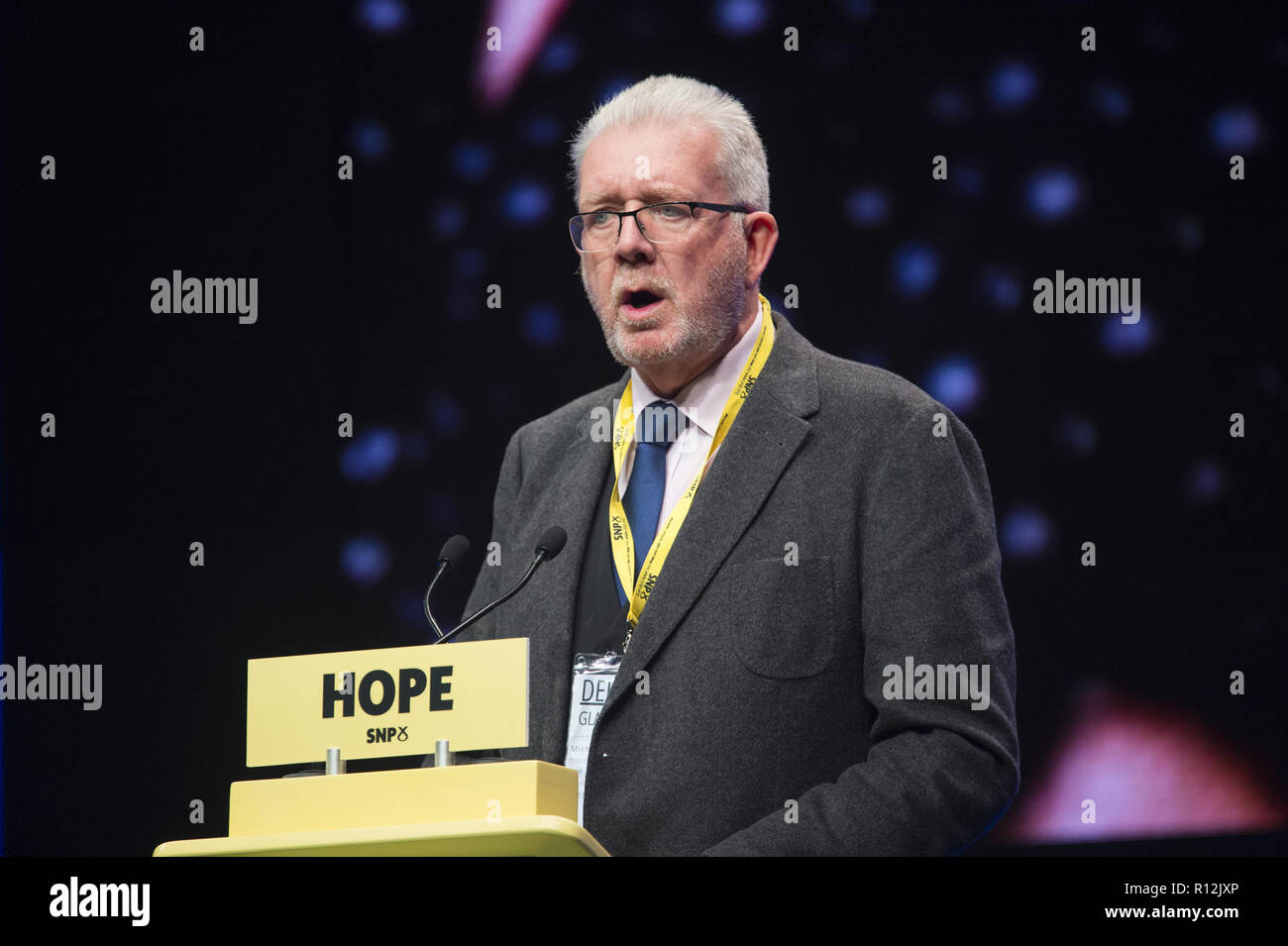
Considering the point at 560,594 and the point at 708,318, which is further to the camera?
the point at 708,318

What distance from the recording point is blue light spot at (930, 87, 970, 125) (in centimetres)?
340

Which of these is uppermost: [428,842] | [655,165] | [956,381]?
[655,165]

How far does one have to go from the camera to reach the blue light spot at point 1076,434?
10.9 feet

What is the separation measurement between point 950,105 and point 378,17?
1.37m

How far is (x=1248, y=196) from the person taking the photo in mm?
A: 3367

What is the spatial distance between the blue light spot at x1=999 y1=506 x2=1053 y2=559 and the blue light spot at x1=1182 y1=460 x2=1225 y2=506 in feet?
1.03

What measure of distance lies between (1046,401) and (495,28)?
1544mm

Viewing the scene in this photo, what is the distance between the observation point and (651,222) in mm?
2668

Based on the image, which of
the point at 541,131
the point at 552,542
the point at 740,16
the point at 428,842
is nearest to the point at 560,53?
the point at 541,131

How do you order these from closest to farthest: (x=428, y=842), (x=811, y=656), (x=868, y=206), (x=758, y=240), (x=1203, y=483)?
(x=428, y=842)
(x=811, y=656)
(x=758, y=240)
(x=1203, y=483)
(x=868, y=206)

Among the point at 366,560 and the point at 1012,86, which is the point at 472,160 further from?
the point at 1012,86

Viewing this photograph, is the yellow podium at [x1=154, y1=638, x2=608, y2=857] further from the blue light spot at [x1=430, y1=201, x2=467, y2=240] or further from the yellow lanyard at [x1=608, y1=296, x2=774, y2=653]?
the blue light spot at [x1=430, y1=201, x2=467, y2=240]
